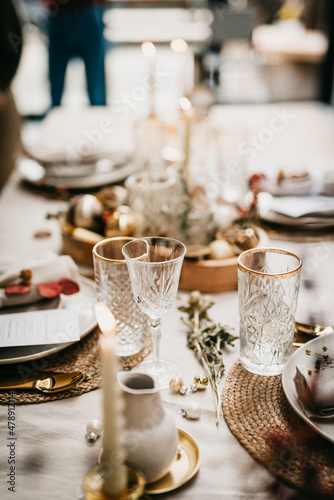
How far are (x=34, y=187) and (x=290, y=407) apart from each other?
1158 mm

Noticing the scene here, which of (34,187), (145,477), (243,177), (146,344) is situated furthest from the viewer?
(34,187)

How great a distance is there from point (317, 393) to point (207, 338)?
0.77 ft

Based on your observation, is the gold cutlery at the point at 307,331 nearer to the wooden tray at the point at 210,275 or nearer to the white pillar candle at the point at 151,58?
the wooden tray at the point at 210,275

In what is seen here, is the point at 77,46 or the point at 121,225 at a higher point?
the point at 77,46

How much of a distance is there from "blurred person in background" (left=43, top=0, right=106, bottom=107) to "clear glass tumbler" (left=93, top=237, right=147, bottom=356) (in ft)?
7.64

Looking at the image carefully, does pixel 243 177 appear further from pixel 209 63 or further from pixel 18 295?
pixel 209 63

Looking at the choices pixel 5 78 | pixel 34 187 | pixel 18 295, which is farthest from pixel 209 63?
pixel 18 295

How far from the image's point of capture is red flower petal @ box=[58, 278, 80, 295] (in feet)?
2.91

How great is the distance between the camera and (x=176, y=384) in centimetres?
71

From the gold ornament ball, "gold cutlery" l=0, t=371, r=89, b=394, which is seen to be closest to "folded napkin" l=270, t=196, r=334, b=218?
the gold ornament ball

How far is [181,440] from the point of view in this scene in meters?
0.60

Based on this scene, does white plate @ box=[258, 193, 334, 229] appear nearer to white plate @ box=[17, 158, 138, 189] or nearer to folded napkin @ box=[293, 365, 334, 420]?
white plate @ box=[17, 158, 138, 189]

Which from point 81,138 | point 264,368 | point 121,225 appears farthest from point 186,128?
point 81,138

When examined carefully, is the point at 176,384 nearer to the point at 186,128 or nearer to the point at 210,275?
the point at 210,275
